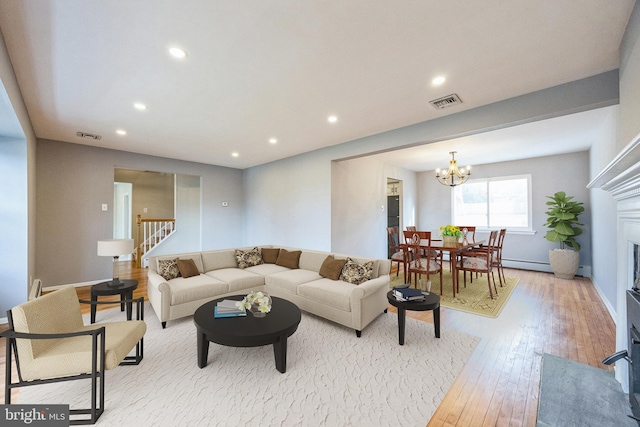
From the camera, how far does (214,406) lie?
183 centimetres

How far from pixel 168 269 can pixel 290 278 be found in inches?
65.5

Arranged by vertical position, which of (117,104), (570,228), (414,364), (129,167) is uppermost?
(117,104)

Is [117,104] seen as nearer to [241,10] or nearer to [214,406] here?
[241,10]

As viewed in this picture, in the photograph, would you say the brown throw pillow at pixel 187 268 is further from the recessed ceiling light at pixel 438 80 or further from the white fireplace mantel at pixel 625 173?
the white fireplace mantel at pixel 625 173

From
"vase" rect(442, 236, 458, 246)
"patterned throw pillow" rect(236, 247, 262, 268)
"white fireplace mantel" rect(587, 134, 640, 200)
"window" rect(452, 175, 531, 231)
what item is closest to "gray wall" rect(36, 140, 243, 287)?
"patterned throw pillow" rect(236, 247, 262, 268)

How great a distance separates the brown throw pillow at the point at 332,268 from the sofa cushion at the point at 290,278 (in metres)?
0.15

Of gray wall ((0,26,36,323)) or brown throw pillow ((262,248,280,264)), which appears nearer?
gray wall ((0,26,36,323))

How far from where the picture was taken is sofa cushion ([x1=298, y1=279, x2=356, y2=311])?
2.97 metres

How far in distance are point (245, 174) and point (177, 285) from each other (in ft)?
14.7

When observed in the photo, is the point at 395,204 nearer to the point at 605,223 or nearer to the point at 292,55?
the point at 605,223

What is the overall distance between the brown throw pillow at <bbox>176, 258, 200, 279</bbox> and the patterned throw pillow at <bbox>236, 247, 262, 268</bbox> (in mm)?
715

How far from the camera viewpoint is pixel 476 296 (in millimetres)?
4191

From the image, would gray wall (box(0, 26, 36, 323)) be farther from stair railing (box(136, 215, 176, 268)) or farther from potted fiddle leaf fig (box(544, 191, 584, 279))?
potted fiddle leaf fig (box(544, 191, 584, 279))

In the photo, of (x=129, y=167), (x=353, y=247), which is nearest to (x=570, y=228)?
(x=353, y=247)
